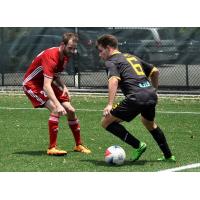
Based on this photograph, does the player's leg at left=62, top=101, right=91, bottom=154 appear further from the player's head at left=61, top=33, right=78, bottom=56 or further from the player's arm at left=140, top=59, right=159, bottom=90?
the player's arm at left=140, top=59, right=159, bottom=90

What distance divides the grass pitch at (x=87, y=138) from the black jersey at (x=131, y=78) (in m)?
0.93

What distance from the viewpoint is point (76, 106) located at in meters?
16.1

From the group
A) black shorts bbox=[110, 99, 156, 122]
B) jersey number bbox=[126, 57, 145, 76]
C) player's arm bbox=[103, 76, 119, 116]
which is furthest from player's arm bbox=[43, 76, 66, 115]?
jersey number bbox=[126, 57, 145, 76]

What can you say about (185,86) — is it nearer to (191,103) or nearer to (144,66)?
(191,103)

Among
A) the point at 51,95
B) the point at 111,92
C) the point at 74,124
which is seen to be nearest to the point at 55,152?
the point at 74,124

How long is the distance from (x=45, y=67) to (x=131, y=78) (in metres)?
1.49

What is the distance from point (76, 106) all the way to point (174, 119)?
11.5 feet

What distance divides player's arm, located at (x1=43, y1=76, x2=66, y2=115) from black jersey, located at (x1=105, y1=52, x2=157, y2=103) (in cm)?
101

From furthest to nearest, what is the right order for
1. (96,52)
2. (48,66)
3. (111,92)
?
(96,52) → (48,66) → (111,92)

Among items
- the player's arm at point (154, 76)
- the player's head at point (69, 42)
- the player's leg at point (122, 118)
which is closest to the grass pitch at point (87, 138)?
the player's leg at point (122, 118)

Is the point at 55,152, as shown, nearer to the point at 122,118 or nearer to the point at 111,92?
the point at 122,118

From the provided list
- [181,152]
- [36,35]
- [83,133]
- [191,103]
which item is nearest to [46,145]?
[83,133]

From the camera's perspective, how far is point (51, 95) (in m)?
8.73

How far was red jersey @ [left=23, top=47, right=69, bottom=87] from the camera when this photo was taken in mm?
8875
